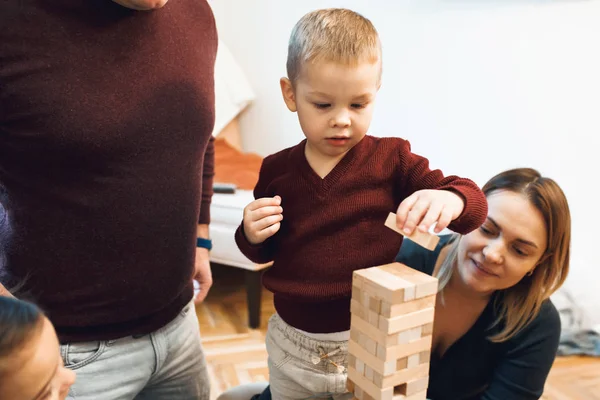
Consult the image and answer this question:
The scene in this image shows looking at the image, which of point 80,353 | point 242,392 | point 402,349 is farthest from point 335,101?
point 242,392

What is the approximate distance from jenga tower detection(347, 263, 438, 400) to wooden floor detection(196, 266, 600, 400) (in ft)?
4.58

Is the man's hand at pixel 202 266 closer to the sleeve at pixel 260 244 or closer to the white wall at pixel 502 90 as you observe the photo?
the sleeve at pixel 260 244

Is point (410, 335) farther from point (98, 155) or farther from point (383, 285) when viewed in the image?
point (98, 155)

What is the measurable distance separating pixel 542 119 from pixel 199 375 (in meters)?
1.98

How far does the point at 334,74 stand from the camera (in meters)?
0.78

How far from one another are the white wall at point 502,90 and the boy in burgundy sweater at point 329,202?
1.84 m

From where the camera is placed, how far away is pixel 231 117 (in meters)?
3.33

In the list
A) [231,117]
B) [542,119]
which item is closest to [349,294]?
[542,119]

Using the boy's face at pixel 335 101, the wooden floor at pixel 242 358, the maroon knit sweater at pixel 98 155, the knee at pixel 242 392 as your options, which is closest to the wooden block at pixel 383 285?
the boy's face at pixel 335 101

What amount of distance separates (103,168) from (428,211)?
51 cm

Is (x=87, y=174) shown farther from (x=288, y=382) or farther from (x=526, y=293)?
(x=526, y=293)

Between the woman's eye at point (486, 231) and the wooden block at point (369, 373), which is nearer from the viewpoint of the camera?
the wooden block at point (369, 373)

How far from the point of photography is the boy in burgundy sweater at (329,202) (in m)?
0.78

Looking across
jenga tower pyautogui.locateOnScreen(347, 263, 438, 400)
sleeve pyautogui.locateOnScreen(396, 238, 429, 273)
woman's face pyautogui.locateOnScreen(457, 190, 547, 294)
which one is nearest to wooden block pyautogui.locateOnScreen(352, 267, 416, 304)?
jenga tower pyautogui.locateOnScreen(347, 263, 438, 400)
